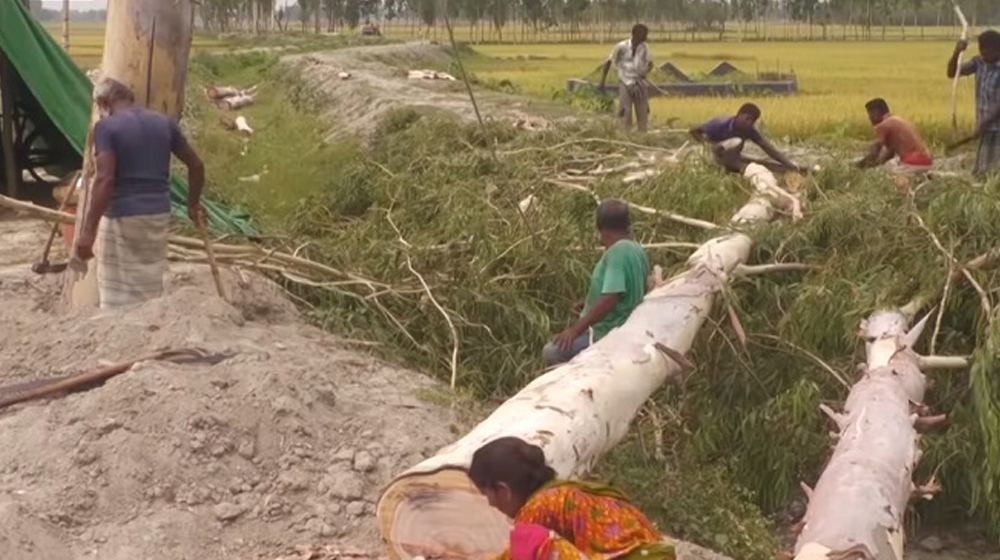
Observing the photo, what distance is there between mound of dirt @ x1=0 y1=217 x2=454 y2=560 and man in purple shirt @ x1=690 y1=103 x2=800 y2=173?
4.26 metres

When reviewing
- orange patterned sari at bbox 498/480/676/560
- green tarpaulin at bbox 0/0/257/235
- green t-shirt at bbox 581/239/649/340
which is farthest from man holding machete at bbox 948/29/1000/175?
orange patterned sari at bbox 498/480/676/560

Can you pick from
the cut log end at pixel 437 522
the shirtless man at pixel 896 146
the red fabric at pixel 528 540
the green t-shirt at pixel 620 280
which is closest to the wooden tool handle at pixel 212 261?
the green t-shirt at pixel 620 280

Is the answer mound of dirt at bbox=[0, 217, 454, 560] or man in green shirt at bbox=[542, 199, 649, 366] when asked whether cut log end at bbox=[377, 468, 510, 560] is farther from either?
man in green shirt at bbox=[542, 199, 649, 366]

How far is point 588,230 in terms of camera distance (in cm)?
944

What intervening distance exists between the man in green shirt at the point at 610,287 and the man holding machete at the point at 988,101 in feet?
17.6

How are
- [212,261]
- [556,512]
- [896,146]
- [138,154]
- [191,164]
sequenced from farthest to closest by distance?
[896,146]
[212,261]
[191,164]
[138,154]
[556,512]

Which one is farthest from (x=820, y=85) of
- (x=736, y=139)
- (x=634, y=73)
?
(x=736, y=139)

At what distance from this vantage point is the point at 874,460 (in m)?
5.39

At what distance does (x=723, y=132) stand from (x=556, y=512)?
778 cm

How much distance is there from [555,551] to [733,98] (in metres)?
23.1

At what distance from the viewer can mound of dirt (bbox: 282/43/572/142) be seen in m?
19.2

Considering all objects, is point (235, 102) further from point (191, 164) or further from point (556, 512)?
point (556, 512)

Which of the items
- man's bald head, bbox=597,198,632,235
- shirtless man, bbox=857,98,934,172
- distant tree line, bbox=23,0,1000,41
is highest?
distant tree line, bbox=23,0,1000,41

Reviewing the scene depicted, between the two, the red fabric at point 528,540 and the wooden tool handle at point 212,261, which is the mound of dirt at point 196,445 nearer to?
the wooden tool handle at point 212,261
